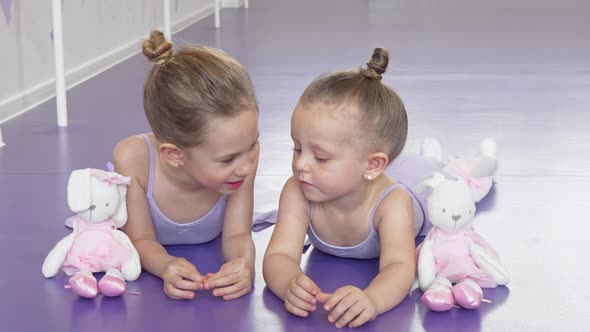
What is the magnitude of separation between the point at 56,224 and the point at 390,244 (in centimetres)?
78

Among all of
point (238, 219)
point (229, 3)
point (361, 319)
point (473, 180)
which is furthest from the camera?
point (229, 3)

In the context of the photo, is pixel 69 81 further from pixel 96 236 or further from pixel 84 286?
pixel 84 286

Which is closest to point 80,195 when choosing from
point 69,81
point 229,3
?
point 69,81

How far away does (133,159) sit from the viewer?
176cm

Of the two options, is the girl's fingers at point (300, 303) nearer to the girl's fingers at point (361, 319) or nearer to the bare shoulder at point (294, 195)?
the girl's fingers at point (361, 319)

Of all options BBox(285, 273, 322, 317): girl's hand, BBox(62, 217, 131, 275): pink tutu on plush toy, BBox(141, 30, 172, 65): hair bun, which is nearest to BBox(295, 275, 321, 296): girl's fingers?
BBox(285, 273, 322, 317): girl's hand

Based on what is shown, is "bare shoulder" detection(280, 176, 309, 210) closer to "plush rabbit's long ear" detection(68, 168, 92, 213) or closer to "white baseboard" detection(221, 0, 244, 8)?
"plush rabbit's long ear" detection(68, 168, 92, 213)

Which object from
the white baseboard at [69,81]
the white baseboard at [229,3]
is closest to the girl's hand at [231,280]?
the white baseboard at [69,81]

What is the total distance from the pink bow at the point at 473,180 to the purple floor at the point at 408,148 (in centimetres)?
4

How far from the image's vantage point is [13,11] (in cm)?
310

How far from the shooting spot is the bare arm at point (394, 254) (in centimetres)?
152

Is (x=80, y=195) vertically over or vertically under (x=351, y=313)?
over

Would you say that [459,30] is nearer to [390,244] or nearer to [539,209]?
[539,209]

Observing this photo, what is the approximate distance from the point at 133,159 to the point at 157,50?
0.78ft
